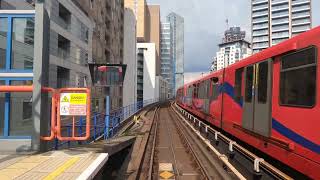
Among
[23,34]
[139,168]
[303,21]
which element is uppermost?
[303,21]

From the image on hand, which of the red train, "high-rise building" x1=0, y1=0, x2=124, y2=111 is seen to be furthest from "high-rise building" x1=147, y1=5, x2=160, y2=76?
the red train

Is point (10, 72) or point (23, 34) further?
point (23, 34)

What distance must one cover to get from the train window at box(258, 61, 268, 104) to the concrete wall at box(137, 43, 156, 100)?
118238mm

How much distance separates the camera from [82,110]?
10.0 meters

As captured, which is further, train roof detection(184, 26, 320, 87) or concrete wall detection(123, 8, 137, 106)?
concrete wall detection(123, 8, 137, 106)

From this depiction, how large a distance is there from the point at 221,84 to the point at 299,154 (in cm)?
1010

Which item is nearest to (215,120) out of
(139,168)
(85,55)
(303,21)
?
(139,168)

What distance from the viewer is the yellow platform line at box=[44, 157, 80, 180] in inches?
285

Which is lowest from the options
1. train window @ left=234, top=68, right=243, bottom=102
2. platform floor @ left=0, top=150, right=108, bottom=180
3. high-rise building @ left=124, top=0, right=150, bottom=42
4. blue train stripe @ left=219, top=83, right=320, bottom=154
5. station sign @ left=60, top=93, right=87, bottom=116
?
platform floor @ left=0, top=150, right=108, bottom=180

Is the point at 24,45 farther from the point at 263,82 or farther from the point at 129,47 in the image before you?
the point at 129,47

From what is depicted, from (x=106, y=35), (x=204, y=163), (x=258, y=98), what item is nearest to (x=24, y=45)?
(x=204, y=163)

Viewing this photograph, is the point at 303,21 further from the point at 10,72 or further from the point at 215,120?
the point at 10,72

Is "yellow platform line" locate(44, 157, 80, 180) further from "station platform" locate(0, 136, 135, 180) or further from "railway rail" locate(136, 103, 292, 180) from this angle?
"railway rail" locate(136, 103, 292, 180)

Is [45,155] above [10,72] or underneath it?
underneath
